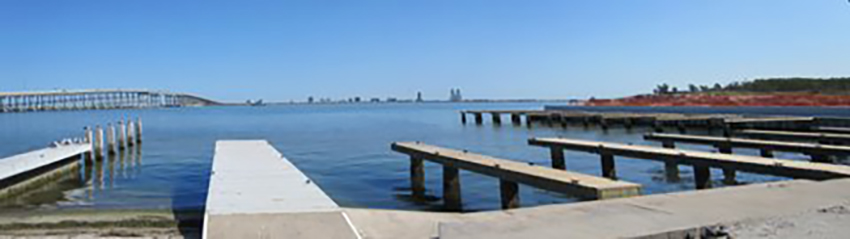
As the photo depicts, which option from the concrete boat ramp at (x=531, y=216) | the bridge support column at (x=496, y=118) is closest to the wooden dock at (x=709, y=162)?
the concrete boat ramp at (x=531, y=216)

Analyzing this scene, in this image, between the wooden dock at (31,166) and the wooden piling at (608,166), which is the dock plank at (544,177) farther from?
the wooden dock at (31,166)

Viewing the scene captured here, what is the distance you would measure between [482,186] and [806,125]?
20.7 m

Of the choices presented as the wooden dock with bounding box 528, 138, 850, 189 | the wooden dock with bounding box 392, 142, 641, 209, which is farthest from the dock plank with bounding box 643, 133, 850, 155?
the wooden dock with bounding box 392, 142, 641, 209

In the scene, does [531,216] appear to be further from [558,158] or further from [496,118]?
[496,118]

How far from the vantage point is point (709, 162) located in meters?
10.6

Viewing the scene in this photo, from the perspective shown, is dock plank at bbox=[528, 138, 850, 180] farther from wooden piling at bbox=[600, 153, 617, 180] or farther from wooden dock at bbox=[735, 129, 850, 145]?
wooden dock at bbox=[735, 129, 850, 145]

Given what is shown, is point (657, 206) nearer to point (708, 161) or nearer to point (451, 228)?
point (451, 228)

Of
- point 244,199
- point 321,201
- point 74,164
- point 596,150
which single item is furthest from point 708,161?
point 74,164

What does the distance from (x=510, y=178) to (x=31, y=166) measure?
13416 mm

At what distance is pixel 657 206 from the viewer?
19.3 feet

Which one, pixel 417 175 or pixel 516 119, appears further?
pixel 516 119

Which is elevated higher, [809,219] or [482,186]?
Result: [809,219]

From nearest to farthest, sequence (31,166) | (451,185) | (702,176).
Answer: (702,176) → (451,185) → (31,166)

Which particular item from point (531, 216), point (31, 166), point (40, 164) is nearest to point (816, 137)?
point (531, 216)
